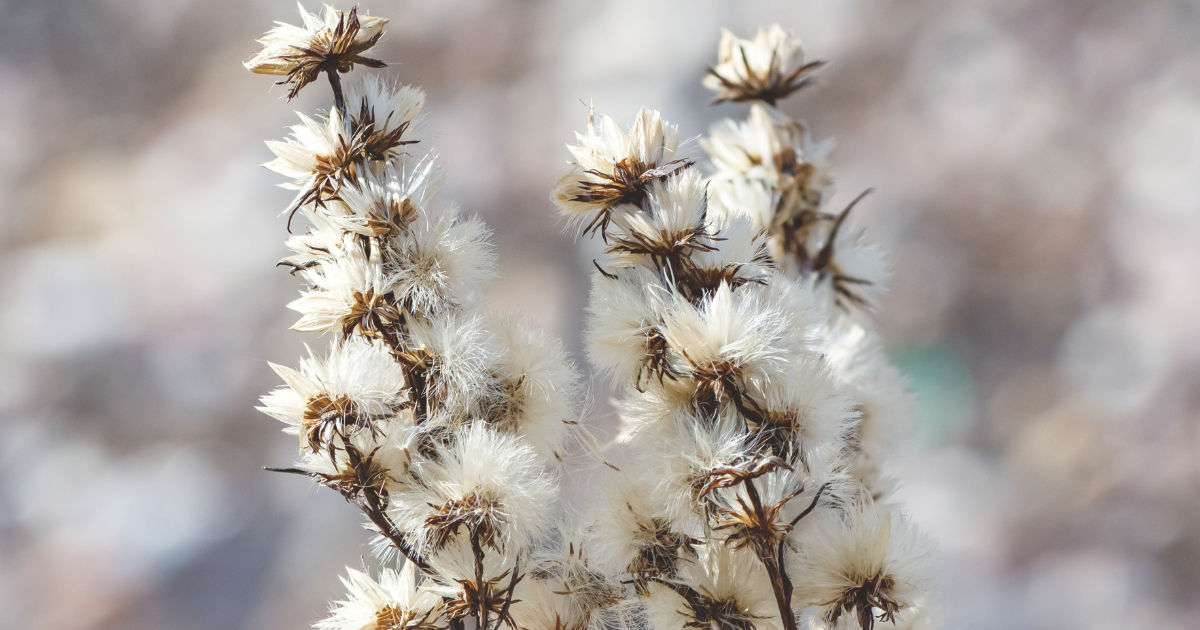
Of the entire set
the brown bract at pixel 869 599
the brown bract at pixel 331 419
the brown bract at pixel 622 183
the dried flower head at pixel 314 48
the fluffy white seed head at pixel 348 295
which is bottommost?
the brown bract at pixel 869 599

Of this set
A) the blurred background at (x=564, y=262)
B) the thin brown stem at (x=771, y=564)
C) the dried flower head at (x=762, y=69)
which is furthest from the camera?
the blurred background at (x=564, y=262)

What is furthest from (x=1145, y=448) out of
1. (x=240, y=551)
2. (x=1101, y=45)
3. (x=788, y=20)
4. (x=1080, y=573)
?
(x=240, y=551)

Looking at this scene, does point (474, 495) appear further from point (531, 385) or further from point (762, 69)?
point (762, 69)

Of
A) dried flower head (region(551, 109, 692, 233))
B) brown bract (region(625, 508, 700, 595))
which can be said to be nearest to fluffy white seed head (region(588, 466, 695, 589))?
brown bract (region(625, 508, 700, 595))

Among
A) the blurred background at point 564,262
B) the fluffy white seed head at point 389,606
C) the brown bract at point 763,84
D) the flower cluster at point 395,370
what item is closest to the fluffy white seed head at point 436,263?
the flower cluster at point 395,370

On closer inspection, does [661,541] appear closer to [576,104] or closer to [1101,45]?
[576,104]

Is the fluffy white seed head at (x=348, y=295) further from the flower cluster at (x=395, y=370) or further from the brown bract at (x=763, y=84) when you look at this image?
the brown bract at (x=763, y=84)

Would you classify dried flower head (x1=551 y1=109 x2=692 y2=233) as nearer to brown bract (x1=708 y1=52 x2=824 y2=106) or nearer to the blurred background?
brown bract (x1=708 y1=52 x2=824 y2=106)
